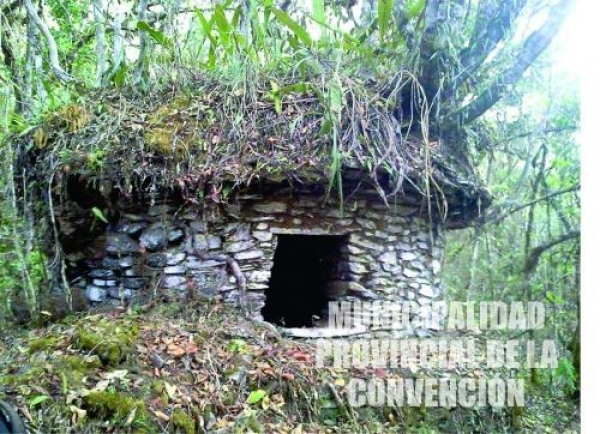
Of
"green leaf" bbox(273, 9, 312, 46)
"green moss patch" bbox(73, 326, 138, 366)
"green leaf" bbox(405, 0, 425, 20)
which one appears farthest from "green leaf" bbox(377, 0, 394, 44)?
"green moss patch" bbox(73, 326, 138, 366)

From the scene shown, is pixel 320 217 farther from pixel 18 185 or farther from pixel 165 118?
pixel 18 185

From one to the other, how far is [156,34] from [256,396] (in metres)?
2.89

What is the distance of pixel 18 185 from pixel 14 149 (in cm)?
33

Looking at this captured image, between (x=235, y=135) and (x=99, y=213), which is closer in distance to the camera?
(x=99, y=213)

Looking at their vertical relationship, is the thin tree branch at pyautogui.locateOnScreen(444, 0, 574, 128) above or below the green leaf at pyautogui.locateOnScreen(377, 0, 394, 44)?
below

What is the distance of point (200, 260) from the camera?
3.91m

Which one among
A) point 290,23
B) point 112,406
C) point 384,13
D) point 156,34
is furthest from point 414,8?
point 112,406

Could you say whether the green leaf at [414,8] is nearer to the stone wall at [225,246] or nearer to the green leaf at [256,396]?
the stone wall at [225,246]

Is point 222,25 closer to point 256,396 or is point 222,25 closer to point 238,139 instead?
point 238,139

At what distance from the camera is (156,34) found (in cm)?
399

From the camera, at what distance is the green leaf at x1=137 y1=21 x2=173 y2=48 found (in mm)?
3857

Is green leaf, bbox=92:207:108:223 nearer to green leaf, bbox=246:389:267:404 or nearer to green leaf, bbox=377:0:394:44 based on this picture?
green leaf, bbox=246:389:267:404

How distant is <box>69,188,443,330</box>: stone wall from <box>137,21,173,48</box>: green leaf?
137 cm

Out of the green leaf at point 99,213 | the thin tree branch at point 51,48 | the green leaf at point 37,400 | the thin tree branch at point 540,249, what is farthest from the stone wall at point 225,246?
the thin tree branch at point 51,48
